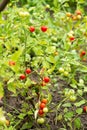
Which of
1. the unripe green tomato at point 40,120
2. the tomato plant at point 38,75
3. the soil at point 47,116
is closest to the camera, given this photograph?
the tomato plant at point 38,75

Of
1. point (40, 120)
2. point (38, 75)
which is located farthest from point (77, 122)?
point (38, 75)

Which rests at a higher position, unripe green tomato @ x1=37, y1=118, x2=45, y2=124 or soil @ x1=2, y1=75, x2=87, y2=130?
unripe green tomato @ x1=37, y1=118, x2=45, y2=124

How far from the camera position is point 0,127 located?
1.91 meters

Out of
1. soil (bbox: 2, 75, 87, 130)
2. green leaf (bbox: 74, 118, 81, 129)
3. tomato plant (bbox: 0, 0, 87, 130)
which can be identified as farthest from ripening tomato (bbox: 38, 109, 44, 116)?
green leaf (bbox: 74, 118, 81, 129)

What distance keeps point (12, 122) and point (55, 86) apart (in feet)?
2.13

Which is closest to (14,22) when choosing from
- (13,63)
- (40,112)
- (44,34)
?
(44,34)

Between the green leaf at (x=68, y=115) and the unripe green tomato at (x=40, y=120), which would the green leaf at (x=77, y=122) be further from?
the unripe green tomato at (x=40, y=120)

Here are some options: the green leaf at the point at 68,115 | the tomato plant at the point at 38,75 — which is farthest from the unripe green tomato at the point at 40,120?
the green leaf at the point at 68,115

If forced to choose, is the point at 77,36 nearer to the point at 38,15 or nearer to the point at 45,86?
the point at 38,15

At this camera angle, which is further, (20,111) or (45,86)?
(20,111)

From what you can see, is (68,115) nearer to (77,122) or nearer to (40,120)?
(77,122)

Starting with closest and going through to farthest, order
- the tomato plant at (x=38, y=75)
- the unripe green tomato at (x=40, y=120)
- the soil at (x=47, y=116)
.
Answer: the tomato plant at (x=38, y=75) → the unripe green tomato at (x=40, y=120) → the soil at (x=47, y=116)

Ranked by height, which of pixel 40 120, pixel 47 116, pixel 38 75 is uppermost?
pixel 38 75

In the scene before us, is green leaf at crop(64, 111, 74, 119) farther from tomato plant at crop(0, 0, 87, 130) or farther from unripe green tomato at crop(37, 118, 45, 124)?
unripe green tomato at crop(37, 118, 45, 124)
